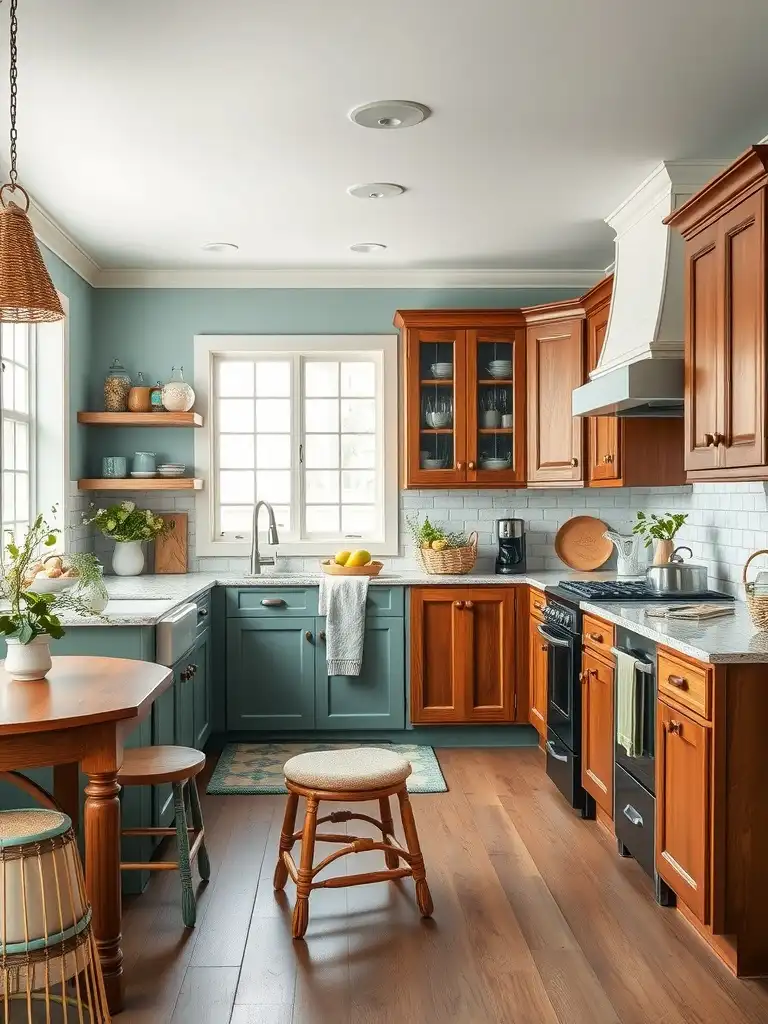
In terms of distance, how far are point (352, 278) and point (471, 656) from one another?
2.33 metres

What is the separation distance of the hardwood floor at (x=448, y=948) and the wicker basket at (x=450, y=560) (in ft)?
5.96

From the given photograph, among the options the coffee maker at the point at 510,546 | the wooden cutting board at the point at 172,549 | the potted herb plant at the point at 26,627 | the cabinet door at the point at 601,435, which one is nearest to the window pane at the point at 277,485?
the wooden cutting board at the point at 172,549

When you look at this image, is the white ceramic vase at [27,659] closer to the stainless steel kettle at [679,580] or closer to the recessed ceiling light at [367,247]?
the stainless steel kettle at [679,580]

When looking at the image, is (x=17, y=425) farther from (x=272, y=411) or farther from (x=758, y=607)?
(x=758, y=607)

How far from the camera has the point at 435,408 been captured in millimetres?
5496

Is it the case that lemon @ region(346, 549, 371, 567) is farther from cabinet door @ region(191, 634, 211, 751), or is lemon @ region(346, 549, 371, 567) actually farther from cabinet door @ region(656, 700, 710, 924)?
cabinet door @ region(656, 700, 710, 924)

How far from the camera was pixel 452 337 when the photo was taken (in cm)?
545

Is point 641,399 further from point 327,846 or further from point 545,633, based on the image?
point 327,846

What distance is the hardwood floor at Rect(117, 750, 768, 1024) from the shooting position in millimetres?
2512

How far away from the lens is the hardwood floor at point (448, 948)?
2512 mm

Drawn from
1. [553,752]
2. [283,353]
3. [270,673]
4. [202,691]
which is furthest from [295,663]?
[283,353]

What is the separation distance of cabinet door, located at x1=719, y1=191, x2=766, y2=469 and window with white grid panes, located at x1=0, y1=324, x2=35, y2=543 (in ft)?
9.81

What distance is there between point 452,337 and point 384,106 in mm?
2213

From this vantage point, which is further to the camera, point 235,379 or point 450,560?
point 235,379
